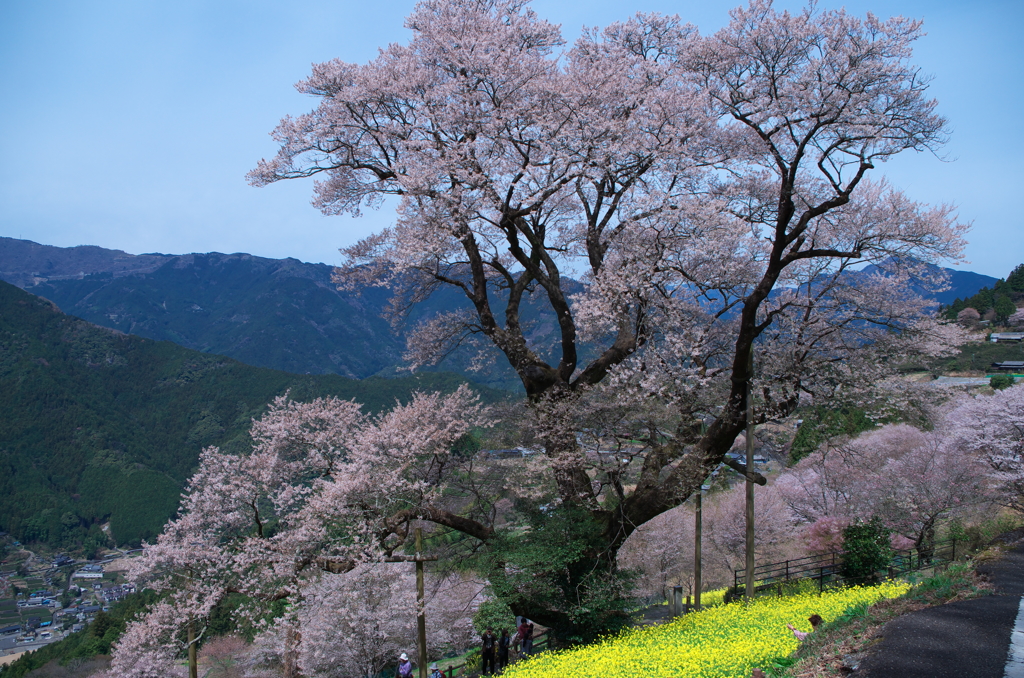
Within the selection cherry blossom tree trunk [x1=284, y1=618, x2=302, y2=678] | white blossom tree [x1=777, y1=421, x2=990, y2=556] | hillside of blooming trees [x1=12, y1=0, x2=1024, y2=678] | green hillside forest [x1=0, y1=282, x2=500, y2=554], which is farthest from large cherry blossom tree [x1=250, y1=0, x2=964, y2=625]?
green hillside forest [x1=0, y1=282, x2=500, y2=554]

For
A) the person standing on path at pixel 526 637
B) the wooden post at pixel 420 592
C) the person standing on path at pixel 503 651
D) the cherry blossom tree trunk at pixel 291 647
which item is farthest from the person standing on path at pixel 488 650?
the cherry blossom tree trunk at pixel 291 647

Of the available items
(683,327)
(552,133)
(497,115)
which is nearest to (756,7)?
(552,133)

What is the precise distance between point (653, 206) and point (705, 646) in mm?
8688

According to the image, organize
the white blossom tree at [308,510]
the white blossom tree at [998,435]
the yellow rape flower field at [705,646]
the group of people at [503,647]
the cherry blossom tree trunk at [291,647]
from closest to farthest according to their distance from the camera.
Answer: the yellow rape flower field at [705,646], the white blossom tree at [308,510], the group of people at [503,647], the cherry blossom tree trunk at [291,647], the white blossom tree at [998,435]

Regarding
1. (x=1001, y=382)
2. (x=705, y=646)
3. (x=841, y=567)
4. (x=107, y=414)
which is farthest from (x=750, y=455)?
(x=107, y=414)

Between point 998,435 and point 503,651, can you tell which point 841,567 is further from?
point 503,651

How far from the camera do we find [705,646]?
10477 millimetres

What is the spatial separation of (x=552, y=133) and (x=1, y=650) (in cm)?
9354

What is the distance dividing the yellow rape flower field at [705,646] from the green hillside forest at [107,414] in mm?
62444

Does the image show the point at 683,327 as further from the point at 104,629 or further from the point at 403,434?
the point at 104,629

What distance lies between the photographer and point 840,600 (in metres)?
13.5

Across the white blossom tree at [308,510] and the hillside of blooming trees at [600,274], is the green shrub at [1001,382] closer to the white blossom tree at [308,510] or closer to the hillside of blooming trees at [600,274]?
the hillside of blooming trees at [600,274]

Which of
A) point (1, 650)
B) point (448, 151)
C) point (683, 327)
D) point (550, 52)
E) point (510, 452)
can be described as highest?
point (550, 52)

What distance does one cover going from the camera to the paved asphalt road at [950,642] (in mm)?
6316
